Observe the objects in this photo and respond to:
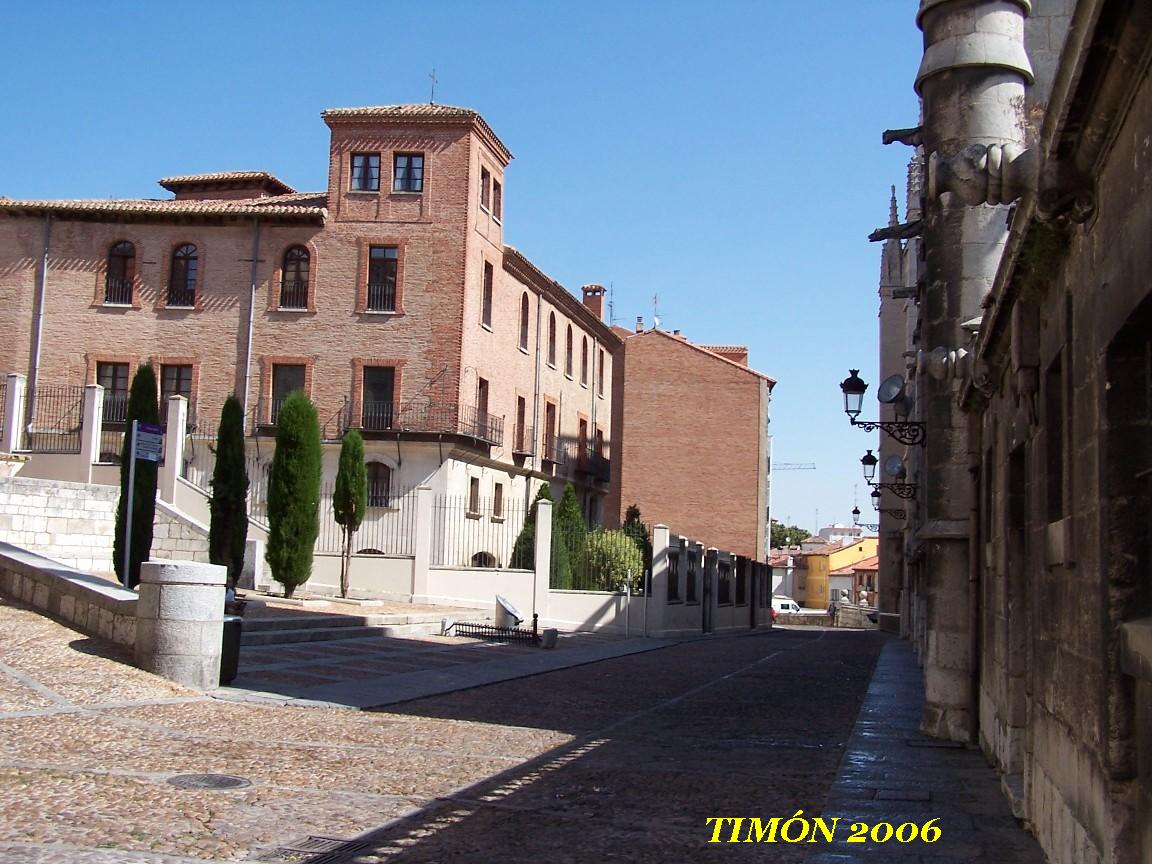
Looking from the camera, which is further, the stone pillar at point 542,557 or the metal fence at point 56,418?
the metal fence at point 56,418

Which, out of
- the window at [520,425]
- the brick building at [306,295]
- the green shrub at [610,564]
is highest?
the brick building at [306,295]

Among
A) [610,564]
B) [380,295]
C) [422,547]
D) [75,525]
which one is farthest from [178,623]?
[380,295]

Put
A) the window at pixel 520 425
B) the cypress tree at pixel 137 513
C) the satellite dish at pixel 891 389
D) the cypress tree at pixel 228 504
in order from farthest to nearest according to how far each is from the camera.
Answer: the window at pixel 520 425
the cypress tree at pixel 228 504
the cypress tree at pixel 137 513
the satellite dish at pixel 891 389

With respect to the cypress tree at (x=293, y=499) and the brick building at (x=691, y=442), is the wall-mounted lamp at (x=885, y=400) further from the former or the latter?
the brick building at (x=691, y=442)

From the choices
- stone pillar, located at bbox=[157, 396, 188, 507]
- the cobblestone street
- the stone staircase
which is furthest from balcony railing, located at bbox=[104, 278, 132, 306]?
the cobblestone street

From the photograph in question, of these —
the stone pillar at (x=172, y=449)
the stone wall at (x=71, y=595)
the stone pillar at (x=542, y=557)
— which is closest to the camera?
the stone wall at (x=71, y=595)

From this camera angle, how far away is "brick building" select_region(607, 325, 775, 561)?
53.9m

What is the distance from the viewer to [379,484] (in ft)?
113

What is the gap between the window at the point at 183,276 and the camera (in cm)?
3578

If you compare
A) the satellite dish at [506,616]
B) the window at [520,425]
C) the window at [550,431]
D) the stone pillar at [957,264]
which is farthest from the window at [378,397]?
the stone pillar at [957,264]

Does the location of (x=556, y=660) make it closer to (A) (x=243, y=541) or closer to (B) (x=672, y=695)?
(B) (x=672, y=695)

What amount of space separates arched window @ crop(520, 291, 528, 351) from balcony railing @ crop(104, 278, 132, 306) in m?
12.0

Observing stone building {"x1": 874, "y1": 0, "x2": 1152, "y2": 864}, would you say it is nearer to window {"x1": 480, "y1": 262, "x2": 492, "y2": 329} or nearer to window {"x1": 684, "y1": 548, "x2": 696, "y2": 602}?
window {"x1": 684, "y1": 548, "x2": 696, "y2": 602}

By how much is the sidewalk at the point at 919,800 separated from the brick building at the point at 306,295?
77.7ft
